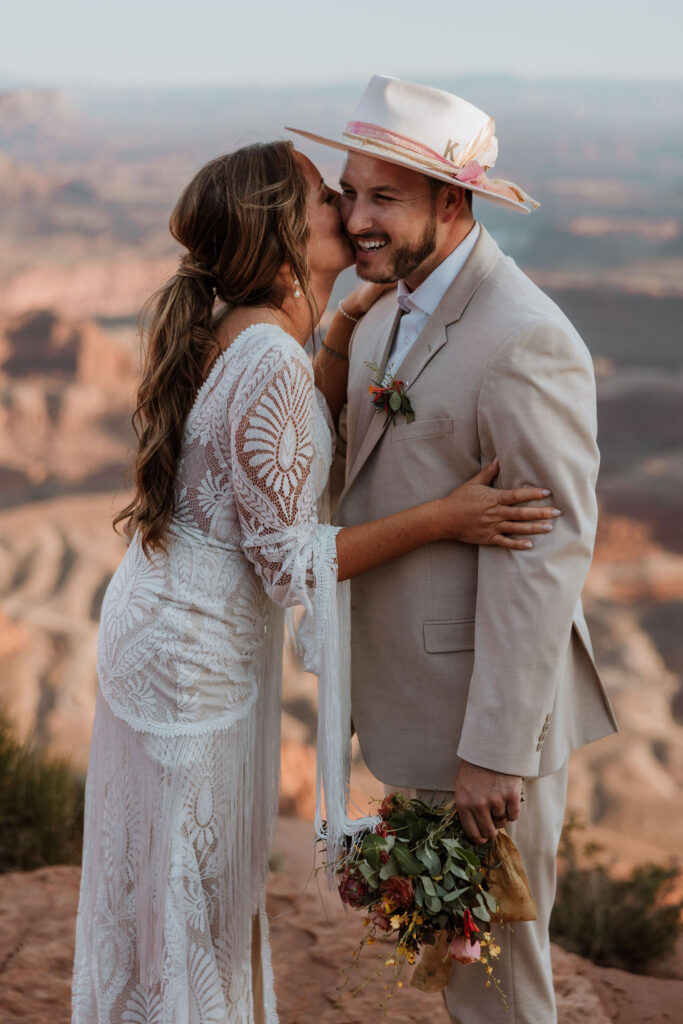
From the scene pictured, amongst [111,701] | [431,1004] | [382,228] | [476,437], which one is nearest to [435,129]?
[382,228]

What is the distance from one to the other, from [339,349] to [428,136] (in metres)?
0.62

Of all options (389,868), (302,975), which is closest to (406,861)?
(389,868)

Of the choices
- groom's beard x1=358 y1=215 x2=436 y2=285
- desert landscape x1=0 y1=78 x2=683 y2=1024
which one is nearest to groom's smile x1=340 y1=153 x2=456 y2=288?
groom's beard x1=358 y1=215 x2=436 y2=285

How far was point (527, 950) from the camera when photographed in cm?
198

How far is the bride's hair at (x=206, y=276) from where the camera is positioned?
1844 millimetres

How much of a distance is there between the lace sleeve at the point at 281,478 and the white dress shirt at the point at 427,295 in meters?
0.30

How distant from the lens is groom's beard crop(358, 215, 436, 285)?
1975 mm

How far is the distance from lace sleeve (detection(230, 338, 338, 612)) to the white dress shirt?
0.30 metres

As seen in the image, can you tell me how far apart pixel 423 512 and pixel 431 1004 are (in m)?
1.76

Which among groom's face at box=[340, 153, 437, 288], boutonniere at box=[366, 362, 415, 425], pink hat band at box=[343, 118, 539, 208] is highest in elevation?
pink hat band at box=[343, 118, 539, 208]

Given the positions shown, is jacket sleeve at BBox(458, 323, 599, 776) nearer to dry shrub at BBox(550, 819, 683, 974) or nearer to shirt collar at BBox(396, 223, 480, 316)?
shirt collar at BBox(396, 223, 480, 316)

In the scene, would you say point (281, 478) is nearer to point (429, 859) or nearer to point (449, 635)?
point (449, 635)

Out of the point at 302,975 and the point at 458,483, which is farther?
the point at 302,975

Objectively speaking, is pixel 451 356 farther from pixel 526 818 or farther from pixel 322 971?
pixel 322 971
